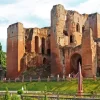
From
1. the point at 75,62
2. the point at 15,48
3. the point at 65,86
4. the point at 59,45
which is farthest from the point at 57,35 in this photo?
the point at 65,86

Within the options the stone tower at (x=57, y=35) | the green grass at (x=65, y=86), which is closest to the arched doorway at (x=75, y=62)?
the stone tower at (x=57, y=35)

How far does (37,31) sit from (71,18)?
9.29 m

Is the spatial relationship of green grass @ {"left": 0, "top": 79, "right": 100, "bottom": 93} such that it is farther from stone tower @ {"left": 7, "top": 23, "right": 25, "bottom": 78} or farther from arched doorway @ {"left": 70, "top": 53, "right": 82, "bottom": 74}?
stone tower @ {"left": 7, "top": 23, "right": 25, "bottom": 78}

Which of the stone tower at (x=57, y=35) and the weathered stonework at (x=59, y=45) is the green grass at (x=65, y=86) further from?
the stone tower at (x=57, y=35)

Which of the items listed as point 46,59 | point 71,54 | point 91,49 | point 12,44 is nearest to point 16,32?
point 12,44

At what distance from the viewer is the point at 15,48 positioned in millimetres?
60469

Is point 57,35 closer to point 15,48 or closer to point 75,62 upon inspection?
point 75,62

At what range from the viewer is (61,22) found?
56281 mm

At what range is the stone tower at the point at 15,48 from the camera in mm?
59584

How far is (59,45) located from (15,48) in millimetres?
10398

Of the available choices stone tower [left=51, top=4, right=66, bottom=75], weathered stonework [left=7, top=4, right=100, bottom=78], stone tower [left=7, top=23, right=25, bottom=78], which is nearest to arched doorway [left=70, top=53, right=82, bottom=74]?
weathered stonework [left=7, top=4, right=100, bottom=78]

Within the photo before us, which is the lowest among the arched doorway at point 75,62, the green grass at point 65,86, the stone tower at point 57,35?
the green grass at point 65,86

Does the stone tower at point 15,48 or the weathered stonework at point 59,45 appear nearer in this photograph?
the weathered stonework at point 59,45

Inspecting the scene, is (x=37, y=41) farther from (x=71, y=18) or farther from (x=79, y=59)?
(x=79, y=59)
